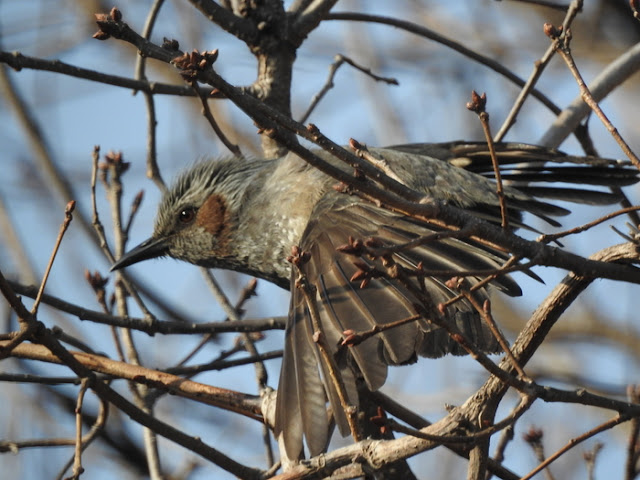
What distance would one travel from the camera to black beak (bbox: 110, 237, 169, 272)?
176 inches

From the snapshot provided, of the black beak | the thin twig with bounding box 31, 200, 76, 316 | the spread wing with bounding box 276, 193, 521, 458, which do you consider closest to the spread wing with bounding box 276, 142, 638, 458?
the spread wing with bounding box 276, 193, 521, 458

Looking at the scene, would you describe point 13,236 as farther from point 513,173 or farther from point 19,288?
point 513,173

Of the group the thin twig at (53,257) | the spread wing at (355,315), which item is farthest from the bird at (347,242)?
the thin twig at (53,257)

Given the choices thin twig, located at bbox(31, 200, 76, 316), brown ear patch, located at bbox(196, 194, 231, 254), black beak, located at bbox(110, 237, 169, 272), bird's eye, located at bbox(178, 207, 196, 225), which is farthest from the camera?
bird's eye, located at bbox(178, 207, 196, 225)

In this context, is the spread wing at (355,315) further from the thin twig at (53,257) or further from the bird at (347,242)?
the thin twig at (53,257)

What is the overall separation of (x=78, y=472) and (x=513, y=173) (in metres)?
2.78

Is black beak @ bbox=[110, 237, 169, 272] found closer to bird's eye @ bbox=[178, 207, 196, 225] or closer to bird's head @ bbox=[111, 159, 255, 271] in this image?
bird's head @ bbox=[111, 159, 255, 271]

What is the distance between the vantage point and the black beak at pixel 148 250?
4461 mm

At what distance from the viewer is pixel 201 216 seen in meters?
4.84

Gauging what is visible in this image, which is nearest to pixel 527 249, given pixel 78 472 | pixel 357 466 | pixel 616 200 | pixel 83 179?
pixel 357 466

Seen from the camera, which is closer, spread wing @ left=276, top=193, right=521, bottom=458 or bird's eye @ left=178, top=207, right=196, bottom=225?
spread wing @ left=276, top=193, right=521, bottom=458

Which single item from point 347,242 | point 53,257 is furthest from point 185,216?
point 53,257

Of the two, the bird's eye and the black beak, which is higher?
the bird's eye

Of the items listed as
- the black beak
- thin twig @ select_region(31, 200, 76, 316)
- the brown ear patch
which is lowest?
thin twig @ select_region(31, 200, 76, 316)
